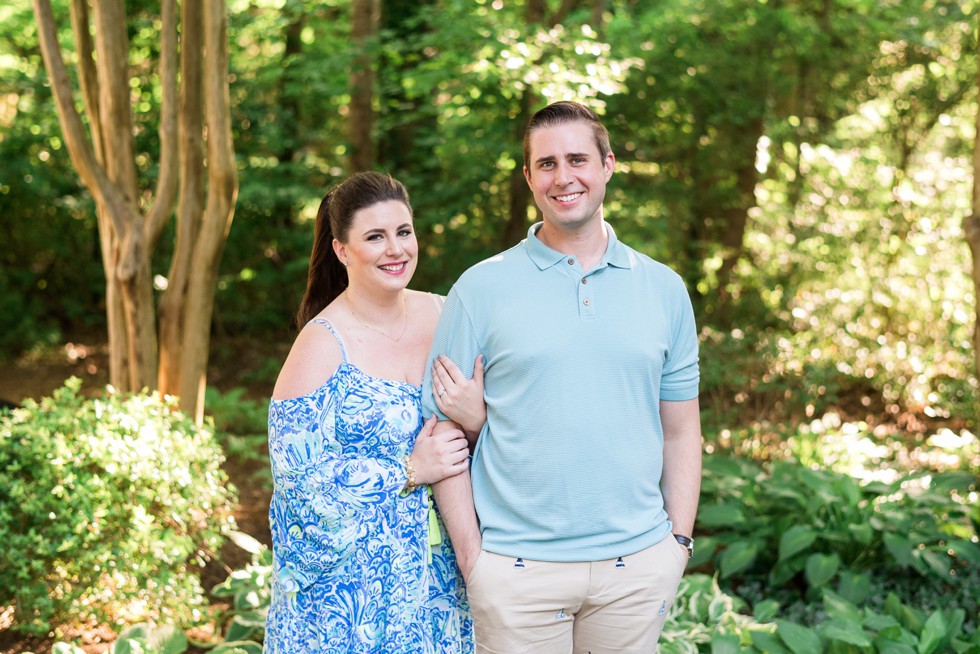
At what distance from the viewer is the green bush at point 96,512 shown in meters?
3.34

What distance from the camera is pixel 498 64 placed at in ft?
18.1

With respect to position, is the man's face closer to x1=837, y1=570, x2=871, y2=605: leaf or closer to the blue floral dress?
the blue floral dress

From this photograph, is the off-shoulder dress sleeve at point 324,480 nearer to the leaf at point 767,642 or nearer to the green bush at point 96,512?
the green bush at point 96,512

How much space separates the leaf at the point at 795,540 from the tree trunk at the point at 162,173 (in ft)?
9.74

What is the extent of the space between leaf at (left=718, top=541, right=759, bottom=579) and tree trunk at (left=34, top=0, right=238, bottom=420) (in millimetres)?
2745

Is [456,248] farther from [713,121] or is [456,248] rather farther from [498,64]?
[498,64]

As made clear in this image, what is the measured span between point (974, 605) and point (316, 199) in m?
5.88

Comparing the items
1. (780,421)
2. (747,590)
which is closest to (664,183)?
(780,421)

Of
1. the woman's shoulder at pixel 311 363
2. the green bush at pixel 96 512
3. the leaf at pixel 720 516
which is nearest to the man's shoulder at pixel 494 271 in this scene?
the woman's shoulder at pixel 311 363

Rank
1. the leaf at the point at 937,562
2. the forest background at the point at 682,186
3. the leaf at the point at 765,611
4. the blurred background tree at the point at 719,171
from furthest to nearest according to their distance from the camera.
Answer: the blurred background tree at the point at 719,171 → the forest background at the point at 682,186 → the leaf at the point at 937,562 → the leaf at the point at 765,611

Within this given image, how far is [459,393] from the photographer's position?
91.3 inches

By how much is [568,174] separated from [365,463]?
0.86m

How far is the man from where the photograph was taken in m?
2.29

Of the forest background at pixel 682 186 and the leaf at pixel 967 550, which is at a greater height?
the forest background at pixel 682 186
